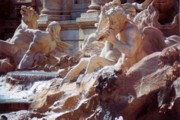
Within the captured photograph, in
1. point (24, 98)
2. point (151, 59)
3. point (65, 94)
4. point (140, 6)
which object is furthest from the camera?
point (140, 6)

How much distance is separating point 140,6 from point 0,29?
415 inches

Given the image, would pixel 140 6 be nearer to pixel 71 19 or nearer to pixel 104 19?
pixel 104 19

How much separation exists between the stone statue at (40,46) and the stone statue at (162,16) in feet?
10.7

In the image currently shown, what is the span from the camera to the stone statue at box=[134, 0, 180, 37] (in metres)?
11.3

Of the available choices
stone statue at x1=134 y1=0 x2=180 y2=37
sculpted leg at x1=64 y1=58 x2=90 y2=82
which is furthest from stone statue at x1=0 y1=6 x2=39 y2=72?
sculpted leg at x1=64 y1=58 x2=90 y2=82

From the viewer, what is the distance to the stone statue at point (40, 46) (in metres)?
13.6

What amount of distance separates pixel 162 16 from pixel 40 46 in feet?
11.8

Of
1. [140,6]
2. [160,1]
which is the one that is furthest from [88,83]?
[140,6]

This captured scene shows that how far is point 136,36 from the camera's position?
9031 millimetres

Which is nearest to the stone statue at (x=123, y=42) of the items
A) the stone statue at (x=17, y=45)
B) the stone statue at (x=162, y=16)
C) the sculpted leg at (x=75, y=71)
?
the sculpted leg at (x=75, y=71)

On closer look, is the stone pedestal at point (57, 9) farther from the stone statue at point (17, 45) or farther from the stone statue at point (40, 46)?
Result: the stone statue at point (40, 46)

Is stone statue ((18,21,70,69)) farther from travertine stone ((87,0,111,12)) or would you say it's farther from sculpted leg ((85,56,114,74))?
sculpted leg ((85,56,114,74))

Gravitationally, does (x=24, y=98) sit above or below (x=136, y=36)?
below

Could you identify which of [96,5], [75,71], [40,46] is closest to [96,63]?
[75,71]
